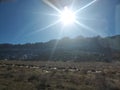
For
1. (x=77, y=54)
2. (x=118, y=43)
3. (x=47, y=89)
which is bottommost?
(x=47, y=89)

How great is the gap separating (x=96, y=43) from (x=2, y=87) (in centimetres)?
18129

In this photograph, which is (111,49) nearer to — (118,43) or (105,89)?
(118,43)

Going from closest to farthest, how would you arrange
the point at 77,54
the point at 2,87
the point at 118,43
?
the point at 2,87
the point at 77,54
the point at 118,43

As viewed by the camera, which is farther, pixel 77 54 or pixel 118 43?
pixel 118 43

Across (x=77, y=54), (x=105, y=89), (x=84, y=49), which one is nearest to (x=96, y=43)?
(x=84, y=49)

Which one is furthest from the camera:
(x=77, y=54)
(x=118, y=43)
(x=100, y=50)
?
(x=118, y=43)

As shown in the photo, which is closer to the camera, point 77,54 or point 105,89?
point 105,89

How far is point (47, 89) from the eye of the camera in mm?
19781

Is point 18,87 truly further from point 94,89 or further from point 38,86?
point 94,89

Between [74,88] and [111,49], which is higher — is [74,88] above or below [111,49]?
below

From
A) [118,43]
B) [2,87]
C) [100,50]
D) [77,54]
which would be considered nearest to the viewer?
[2,87]

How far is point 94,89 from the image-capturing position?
66.4ft

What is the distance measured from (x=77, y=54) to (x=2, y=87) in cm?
14541

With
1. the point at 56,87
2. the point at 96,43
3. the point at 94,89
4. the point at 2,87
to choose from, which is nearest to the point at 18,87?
the point at 2,87
